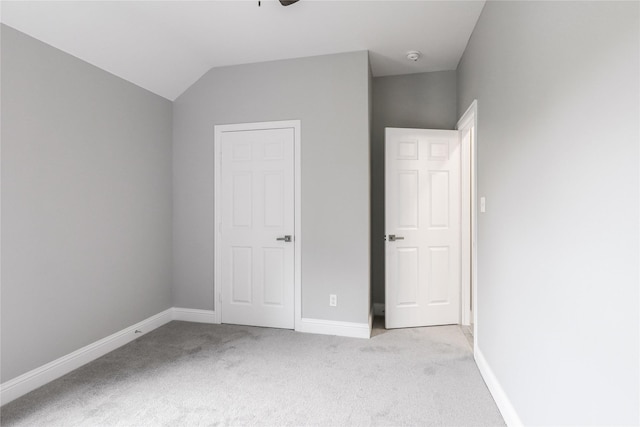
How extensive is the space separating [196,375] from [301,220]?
1634mm

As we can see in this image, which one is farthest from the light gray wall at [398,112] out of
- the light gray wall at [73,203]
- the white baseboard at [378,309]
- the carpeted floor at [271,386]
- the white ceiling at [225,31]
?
the light gray wall at [73,203]

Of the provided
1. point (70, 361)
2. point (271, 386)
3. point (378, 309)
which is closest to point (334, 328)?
point (378, 309)

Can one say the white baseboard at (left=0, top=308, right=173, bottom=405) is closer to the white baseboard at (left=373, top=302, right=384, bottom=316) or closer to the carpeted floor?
the carpeted floor

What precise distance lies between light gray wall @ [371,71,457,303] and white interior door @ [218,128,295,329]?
1054 millimetres

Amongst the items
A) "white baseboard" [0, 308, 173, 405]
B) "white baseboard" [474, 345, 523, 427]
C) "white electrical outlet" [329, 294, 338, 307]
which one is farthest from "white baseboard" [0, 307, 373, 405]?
"white baseboard" [474, 345, 523, 427]

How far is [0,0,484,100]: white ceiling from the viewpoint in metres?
2.38

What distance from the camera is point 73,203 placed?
259cm

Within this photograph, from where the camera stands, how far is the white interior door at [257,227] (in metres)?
3.39

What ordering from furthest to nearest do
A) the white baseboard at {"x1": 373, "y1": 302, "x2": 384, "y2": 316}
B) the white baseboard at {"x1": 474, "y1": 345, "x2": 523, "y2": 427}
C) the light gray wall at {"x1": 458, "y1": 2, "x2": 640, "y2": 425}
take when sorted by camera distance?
the white baseboard at {"x1": 373, "y1": 302, "x2": 384, "y2": 316}, the white baseboard at {"x1": 474, "y1": 345, "x2": 523, "y2": 427}, the light gray wall at {"x1": 458, "y1": 2, "x2": 640, "y2": 425}

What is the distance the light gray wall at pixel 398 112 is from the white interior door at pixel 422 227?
0.41 meters

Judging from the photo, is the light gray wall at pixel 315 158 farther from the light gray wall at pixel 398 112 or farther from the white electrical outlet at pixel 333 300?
the light gray wall at pixel 398 112

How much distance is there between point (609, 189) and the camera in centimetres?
102

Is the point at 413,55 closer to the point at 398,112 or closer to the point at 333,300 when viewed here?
the point at 398,112

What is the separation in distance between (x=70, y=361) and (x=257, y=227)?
1884mm
